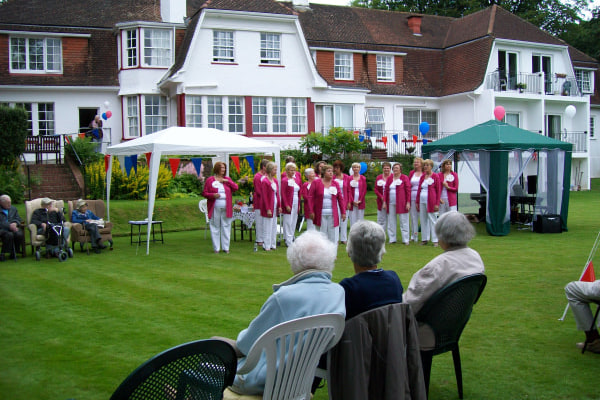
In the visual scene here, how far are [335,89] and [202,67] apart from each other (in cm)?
672

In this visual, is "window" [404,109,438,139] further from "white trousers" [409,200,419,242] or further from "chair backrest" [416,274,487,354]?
"chair backrest" [416,274,487,354]

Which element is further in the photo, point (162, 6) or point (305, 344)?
point (162, 6)

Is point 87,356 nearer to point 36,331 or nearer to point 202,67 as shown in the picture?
point 36,331

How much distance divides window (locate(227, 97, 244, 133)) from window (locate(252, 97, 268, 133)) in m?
0.57

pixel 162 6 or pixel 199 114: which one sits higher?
pixel 162 6

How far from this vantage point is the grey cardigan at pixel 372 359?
363 cm

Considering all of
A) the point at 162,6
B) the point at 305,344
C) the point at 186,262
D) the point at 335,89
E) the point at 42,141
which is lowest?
the point at 186,262

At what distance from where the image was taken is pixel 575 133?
1309 inches

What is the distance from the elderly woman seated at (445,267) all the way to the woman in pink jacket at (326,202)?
811cm

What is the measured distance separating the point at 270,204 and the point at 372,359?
974cm

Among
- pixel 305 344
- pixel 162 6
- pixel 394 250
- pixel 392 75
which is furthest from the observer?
pixel 392 75

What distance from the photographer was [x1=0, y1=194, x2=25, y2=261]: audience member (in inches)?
500

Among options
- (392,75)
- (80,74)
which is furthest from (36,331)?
(392,75)

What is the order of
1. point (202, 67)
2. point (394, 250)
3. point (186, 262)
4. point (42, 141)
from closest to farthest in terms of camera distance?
point (186, 262)
point (394, 250)
point (42, 141)
point (202, 67)
